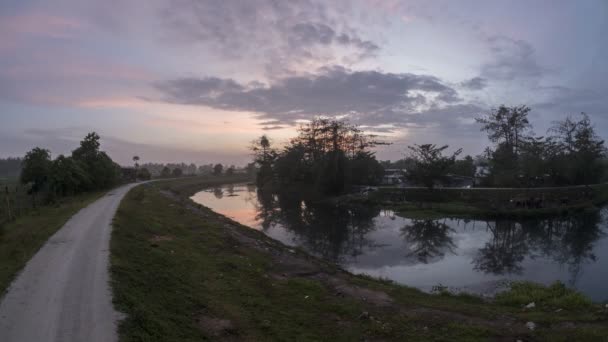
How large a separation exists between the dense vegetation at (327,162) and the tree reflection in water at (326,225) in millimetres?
7028

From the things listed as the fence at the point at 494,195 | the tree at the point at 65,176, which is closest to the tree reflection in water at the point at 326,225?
the fence at the point at 494,195

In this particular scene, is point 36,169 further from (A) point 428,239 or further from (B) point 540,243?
(B) point 540,243

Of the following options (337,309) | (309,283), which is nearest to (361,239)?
(309,283)

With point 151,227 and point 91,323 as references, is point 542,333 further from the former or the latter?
point 151,227

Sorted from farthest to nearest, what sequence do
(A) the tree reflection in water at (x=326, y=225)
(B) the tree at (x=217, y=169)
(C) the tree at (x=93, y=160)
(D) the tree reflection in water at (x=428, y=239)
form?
(B) the tree at (x=217, y=169) < (C) the tree at (x=93, y=160) < (A) the tree reflection in water at (x=326, y=225) < (D) the tree reflection in water at (x=428, y=239)

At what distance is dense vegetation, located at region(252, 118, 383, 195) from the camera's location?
48844 millimetres

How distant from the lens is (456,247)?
2073 cm

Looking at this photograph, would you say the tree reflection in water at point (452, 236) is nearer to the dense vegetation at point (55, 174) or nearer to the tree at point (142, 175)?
the dense vegetation at point (55, 174)

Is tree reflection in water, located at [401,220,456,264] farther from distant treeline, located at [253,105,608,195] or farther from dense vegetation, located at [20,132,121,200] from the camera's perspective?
dense vegetation, located at [20,132,121,200]

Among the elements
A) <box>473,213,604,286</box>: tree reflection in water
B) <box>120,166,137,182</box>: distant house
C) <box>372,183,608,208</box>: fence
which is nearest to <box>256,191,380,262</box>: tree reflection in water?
<box>372,183,608,208</box>: fence

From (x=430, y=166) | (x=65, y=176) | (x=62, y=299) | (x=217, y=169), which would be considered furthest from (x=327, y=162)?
(x=217, y=169)

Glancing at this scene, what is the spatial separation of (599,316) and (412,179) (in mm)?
32112

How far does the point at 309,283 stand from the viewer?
11.3 m

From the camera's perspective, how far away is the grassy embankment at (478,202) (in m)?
31.0
